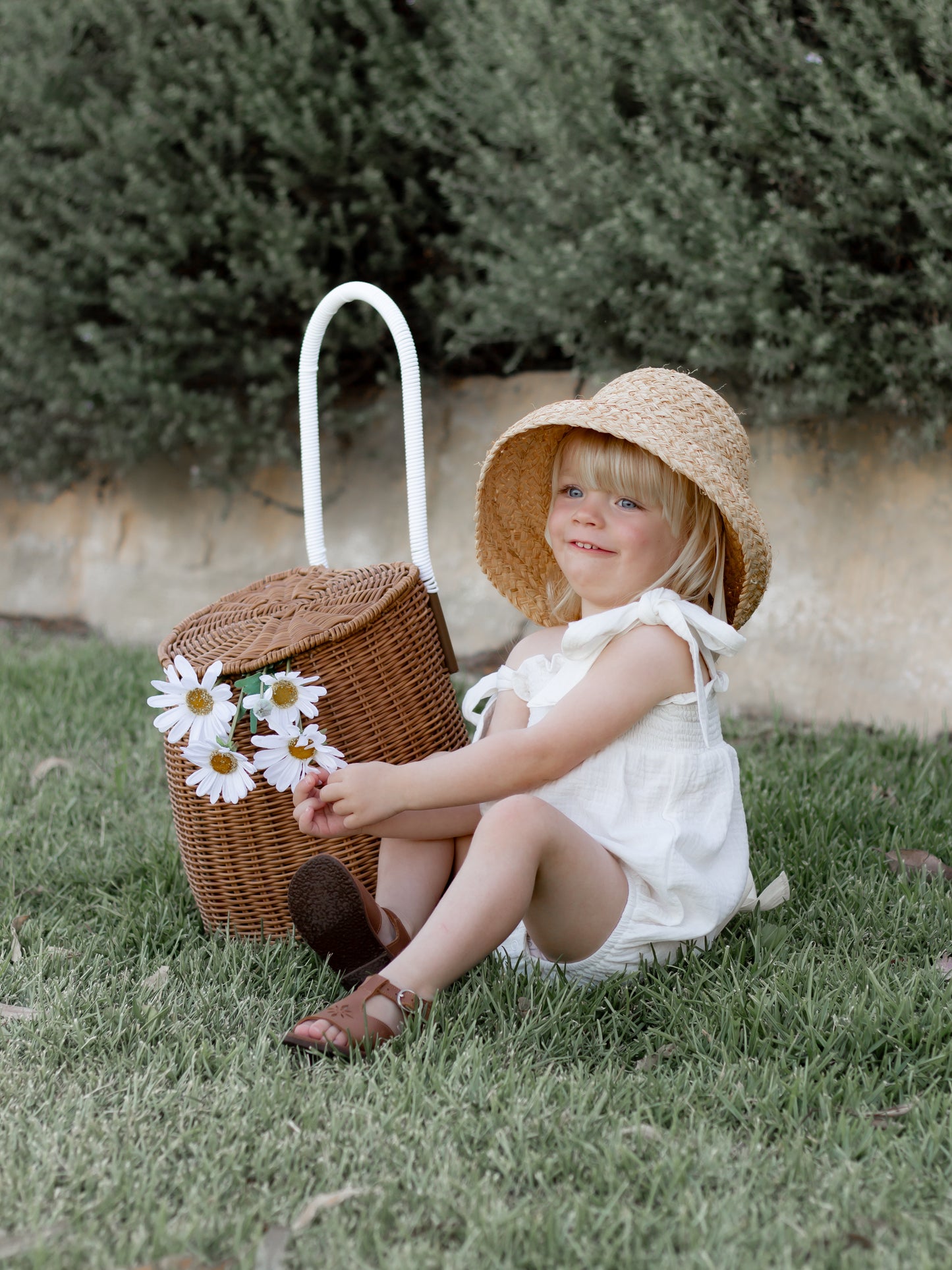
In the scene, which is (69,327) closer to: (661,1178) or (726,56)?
(726,56)

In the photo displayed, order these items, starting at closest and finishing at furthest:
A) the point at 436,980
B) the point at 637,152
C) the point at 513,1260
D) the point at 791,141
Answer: the point at 513,1260 < the point at 436,980 < the point at 791,141 < the point at 637,152

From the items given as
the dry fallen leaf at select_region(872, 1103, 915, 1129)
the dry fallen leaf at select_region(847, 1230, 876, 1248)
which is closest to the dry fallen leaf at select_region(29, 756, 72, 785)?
the dry fallen leaf at select_region(872, 1103, 915, 1129)

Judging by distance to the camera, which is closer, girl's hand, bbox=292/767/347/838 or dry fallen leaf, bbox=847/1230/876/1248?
dry fallen leaf, bbox=847/1230/876/1248

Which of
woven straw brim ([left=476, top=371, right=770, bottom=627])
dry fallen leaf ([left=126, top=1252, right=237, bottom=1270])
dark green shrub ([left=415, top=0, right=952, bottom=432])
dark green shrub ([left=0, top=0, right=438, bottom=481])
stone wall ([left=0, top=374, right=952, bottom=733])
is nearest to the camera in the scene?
dry fallen leaf ([left=126, top=1252, right=237, bottom=1270])

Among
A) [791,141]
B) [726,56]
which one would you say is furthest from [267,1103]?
[726,56]

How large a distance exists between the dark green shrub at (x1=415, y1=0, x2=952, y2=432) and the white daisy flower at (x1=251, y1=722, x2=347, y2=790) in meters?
1.89

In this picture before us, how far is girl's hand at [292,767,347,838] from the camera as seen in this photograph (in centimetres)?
193

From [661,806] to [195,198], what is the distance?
325 cm

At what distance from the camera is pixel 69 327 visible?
4.61 meters

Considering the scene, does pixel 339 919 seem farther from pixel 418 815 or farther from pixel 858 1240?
pixel 858 1240

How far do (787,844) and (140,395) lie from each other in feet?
9.97

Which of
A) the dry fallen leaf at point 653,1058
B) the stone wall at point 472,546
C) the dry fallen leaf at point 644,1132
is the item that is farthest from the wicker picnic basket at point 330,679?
the stone wall at point 472,546

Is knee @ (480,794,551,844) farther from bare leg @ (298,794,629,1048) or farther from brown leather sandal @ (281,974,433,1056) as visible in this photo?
brown leather sandal @ (281,974,433,1056)

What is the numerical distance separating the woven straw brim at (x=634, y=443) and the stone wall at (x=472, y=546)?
1.49 meters
